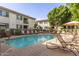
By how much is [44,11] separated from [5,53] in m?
4.05

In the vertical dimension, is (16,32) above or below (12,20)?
below

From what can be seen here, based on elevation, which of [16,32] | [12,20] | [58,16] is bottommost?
[16,32]

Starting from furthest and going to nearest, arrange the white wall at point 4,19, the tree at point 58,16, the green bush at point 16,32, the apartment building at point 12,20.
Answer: the white wall at point 4,19, the apartment building at point 12,20, the green bush at point 16,32, the tree at point 58,16

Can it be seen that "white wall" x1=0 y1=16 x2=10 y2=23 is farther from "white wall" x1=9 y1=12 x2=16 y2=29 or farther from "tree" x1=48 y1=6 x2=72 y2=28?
"tree" x1=48 y1=6 x2=72 y2=28

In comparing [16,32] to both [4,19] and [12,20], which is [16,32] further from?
[12,20]

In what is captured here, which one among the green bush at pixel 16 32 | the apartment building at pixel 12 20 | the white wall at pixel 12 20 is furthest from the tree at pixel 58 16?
the white wall at pixel 12 20

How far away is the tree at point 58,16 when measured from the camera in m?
9.38

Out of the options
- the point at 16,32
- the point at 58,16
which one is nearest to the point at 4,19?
the point at 16,32

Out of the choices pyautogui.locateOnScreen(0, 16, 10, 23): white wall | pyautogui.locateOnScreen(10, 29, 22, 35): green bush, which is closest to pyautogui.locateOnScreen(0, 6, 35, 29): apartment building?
pyautogui.locateOnScreen(0, 16, 10, 23): white wall

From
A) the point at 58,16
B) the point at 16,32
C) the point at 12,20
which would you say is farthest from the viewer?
the point at 12,20

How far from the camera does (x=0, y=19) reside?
14648 millimetres

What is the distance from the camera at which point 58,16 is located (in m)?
9.39

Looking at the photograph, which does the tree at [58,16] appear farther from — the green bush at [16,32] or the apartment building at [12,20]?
the apartment building at [12,20]

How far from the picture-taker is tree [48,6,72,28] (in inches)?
369
